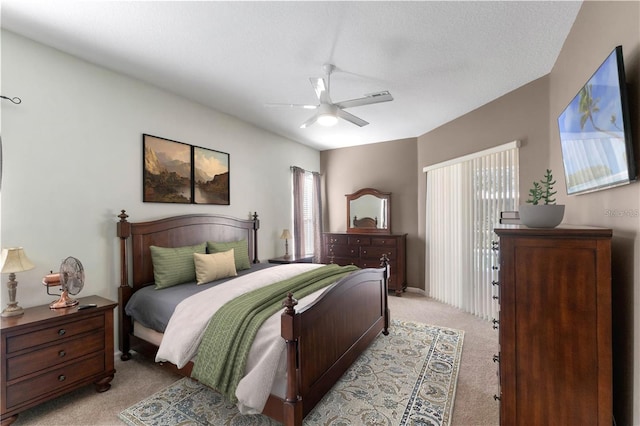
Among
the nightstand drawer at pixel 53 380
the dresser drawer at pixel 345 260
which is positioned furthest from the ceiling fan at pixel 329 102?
the dresser drawer at pixel 345 260

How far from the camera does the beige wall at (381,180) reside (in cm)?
512

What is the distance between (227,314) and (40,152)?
210 cm

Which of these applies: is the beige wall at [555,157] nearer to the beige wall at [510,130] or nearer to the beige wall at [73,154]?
the beige wall at [510,130]

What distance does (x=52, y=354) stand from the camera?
2027 mm

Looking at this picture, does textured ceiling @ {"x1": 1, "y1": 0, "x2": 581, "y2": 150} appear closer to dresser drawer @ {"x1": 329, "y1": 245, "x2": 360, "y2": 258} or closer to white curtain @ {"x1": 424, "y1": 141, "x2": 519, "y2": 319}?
white curtain @ {"x1": 424, "y1": 141, "x2": 519, "y2": 319}

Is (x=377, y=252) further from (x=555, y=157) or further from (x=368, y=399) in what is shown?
(x=368, y=399)

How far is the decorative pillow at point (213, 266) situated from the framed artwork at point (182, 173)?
818 millimetres

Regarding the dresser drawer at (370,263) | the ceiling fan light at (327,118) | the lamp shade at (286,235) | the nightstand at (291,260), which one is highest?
the ceiling fan light at (327,118)

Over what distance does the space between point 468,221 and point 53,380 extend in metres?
4.60

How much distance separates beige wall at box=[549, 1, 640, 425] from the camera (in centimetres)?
132

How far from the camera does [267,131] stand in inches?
186

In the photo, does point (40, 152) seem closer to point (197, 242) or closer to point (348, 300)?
point (197, 242)

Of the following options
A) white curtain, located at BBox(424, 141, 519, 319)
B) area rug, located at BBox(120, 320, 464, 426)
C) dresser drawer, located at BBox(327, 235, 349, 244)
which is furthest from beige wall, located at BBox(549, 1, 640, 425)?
dresser drawer, located at BBox(327, 235, 349, 244)

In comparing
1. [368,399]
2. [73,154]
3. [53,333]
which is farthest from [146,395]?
[73,154]
